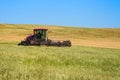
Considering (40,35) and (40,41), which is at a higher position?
(40,35)

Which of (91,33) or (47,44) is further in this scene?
(91,33)

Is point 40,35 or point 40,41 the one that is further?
point 40,35

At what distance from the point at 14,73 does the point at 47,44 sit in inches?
1112

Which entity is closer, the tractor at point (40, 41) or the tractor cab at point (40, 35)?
the tractor at point (40, 41)

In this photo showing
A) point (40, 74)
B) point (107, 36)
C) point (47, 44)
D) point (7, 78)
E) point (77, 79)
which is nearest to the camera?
point (7, 78)

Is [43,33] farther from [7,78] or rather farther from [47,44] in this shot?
[7,78]

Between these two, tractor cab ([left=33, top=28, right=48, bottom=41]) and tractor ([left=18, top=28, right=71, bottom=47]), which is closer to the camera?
tractor ([left=18, top=28, right=71, bottom=47])

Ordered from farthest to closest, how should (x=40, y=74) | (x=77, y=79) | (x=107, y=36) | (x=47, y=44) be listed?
(x=107, y=36) < (x=47, y=44) < (x=40, y=74) < (x=77, y=79)

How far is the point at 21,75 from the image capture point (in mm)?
9758

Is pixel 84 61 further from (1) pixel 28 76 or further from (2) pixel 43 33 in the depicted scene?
(2) pixel 43 33

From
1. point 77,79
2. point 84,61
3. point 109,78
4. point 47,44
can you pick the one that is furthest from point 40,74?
point 47,44

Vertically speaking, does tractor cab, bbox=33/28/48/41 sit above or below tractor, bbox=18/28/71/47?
above

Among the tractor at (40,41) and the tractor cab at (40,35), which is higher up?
the tractor cab at (40,35)

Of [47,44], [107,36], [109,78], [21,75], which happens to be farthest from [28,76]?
[107,36]
